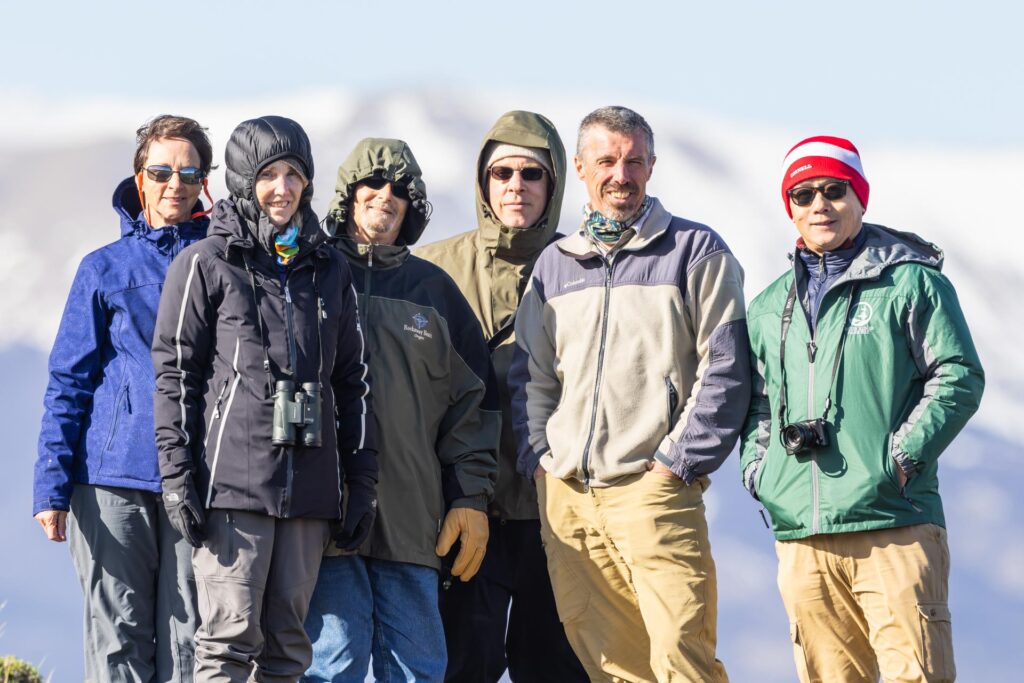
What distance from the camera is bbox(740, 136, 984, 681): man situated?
16.3 feet

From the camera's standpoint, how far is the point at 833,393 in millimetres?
5125

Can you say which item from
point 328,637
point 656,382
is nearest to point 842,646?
point 656,382

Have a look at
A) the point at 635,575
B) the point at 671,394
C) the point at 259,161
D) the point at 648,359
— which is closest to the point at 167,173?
the point at 259,161

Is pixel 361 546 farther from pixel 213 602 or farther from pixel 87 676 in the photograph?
pixel 87 676

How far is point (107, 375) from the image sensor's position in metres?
5.60

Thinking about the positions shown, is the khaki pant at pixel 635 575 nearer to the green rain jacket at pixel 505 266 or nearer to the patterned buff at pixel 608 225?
the green rain jacket at pixel 505 266

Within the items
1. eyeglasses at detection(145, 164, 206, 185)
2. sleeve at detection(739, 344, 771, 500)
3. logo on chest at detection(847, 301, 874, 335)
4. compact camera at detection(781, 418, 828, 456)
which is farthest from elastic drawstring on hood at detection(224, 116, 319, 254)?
logo on chest at detection(847, 301, 874, 335)

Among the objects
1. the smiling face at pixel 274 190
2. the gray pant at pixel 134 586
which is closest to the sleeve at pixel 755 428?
the smiling face at pixel 274 190

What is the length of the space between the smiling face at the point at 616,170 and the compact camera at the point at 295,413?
4.91 ft

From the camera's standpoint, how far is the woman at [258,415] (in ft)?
15.8

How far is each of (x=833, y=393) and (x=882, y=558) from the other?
62 cm

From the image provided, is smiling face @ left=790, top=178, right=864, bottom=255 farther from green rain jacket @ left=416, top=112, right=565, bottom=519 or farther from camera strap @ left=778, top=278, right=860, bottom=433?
green rain jacket @ left=416, top=112, right=565, bottom=519

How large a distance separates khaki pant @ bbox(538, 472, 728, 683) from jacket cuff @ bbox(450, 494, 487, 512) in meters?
0.25

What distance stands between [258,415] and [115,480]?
890 mm
